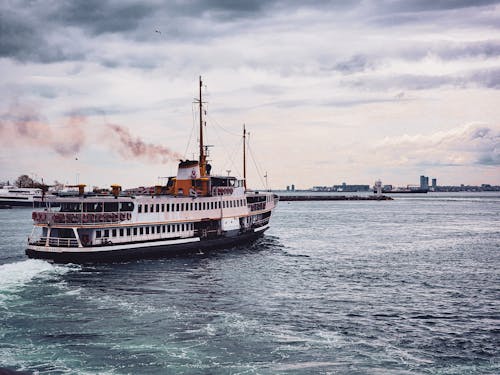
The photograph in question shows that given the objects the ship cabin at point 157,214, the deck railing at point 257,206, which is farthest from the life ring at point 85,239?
the deck railing at point 257,206

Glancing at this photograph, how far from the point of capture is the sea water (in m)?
22.9

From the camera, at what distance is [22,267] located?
44.6 metres

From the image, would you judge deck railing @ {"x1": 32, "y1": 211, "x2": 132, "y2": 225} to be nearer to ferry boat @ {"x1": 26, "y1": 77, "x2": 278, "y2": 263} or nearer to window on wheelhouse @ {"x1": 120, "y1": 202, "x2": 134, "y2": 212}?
ferry boat @ {"x1": 26, "y1": 77, "x2": 278, "y2": 263}

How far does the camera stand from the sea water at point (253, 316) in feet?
75.1

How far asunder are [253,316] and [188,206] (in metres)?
28.2

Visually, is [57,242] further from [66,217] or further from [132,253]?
[132,253]

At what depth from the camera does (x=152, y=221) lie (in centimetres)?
5244

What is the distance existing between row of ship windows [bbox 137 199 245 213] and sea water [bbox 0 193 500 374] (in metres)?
6.20

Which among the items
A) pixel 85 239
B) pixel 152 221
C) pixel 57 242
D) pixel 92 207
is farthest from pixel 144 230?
pixel 57 242

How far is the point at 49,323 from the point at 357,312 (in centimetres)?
1922

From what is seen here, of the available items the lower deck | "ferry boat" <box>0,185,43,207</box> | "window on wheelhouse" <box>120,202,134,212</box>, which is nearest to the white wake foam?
the lower deck

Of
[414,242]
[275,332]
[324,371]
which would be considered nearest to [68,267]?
[275,332]

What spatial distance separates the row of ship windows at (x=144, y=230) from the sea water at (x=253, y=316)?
3.65 m

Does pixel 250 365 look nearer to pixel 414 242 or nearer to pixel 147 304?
pixel 147 304
